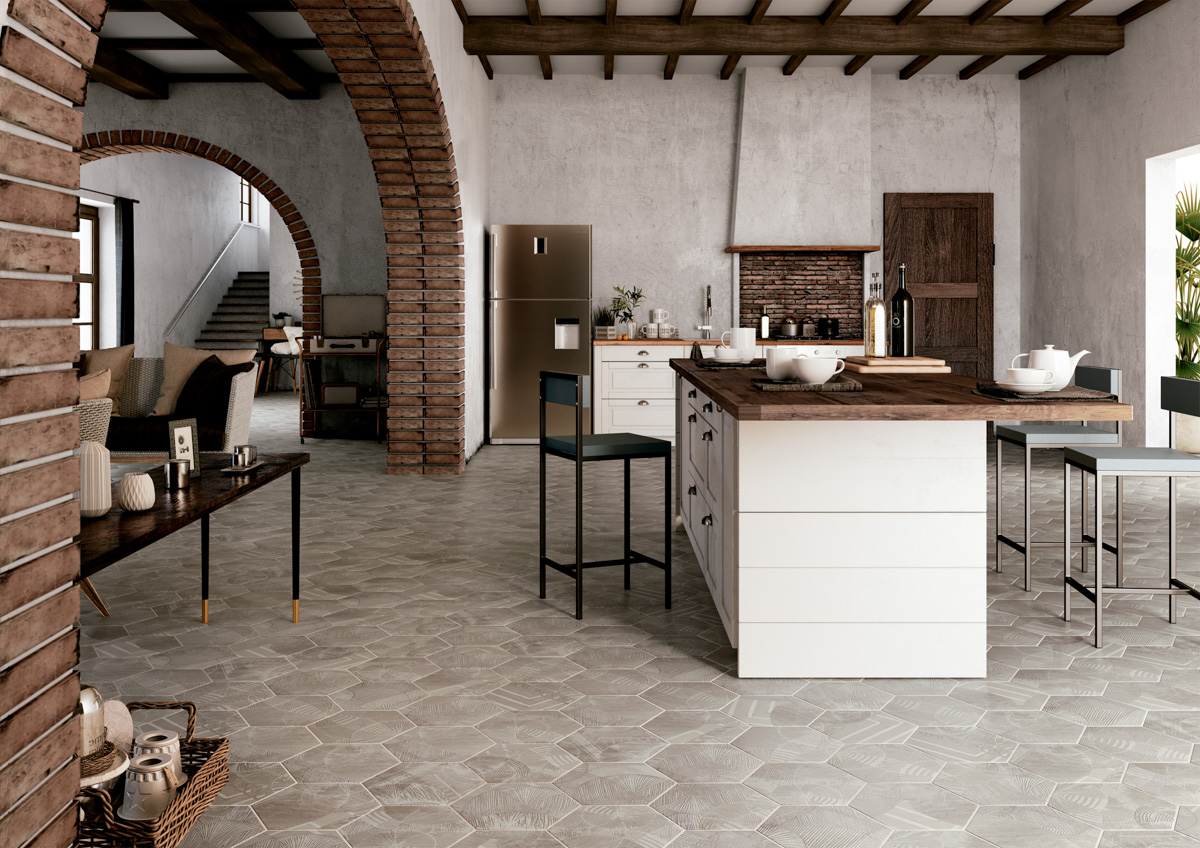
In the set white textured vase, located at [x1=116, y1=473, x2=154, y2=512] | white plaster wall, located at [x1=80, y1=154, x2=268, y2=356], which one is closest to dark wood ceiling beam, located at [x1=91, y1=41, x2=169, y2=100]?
white plaster wall, located at [x1=80, y1=154, x2=268, y2=356]

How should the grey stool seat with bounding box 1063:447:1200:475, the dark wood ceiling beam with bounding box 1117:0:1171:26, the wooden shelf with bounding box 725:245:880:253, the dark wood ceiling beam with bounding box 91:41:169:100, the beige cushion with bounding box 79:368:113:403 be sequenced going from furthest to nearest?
1. the wooden shelf with bounding box 725:245:880:253
2. the dark wood ceiling beam with bounding box 91:41:169:100
3. the dark wood ceiling beam with bounding box 1117:0:1171:26
4. the beige cushion with bounding box 79:368:113:403
5. the grey stool seat with bounding box 1063:447:1200:475

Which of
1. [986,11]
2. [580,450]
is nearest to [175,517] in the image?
[580,450]

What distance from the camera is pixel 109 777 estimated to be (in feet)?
6.13

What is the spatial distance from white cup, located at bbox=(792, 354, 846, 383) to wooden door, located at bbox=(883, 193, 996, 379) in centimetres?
653

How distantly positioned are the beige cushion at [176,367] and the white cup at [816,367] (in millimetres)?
4422

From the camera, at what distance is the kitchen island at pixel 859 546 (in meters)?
2.85

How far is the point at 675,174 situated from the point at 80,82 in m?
7.79

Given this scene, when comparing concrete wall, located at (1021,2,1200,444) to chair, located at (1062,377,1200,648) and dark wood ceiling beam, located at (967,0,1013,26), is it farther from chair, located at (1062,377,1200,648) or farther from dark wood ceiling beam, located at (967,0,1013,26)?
chair, located at (1062,377,1200,648)

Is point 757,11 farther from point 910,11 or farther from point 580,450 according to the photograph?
point 580,450

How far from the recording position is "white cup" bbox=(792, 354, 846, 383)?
9.72ft

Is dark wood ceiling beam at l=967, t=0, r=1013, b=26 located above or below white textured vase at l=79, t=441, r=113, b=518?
above

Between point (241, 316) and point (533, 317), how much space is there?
8198 mm

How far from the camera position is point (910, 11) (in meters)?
7.24

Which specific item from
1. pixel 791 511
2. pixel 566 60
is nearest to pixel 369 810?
pixel 791 511
